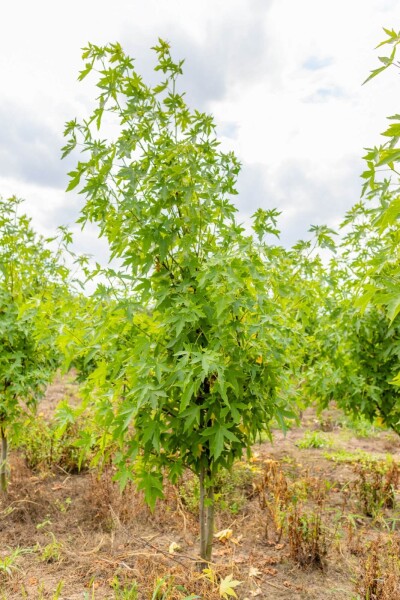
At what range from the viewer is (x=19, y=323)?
4.64 meters

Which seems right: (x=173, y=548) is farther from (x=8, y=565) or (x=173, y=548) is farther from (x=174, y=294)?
(x=174, y=294)

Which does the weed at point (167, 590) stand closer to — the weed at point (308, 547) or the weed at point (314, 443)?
the weed at point (308, 547)

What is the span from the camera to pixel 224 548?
13.2 ft

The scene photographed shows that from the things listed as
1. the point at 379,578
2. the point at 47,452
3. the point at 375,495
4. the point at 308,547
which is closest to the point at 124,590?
the point at 308,547

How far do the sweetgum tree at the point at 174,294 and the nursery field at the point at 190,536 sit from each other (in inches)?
34.3

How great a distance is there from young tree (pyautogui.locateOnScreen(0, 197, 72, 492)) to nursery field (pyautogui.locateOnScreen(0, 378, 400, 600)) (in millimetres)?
953

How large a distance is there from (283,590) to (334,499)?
231 centimetres

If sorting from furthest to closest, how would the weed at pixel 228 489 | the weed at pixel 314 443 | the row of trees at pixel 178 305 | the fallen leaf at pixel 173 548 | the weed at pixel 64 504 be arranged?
the weed at pixel 314 443 → the weed at pixel 64 504 → the weed at pixel 228 489 → the fallen leaf at pixel 173 548 → the row of trees at pixel 178 305

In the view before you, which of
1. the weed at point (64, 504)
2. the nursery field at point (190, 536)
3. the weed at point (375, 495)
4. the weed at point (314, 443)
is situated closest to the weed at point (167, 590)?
the nursery field at point (190, 536)

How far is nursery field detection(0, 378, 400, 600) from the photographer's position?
335 cm

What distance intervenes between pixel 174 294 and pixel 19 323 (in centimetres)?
236

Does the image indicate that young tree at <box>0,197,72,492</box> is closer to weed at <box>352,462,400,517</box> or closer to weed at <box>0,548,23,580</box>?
weed at <box>0,548,23,580</box>

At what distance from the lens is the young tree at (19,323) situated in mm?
4855

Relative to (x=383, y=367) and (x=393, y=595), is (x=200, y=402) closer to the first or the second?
(x=393, y=595)
